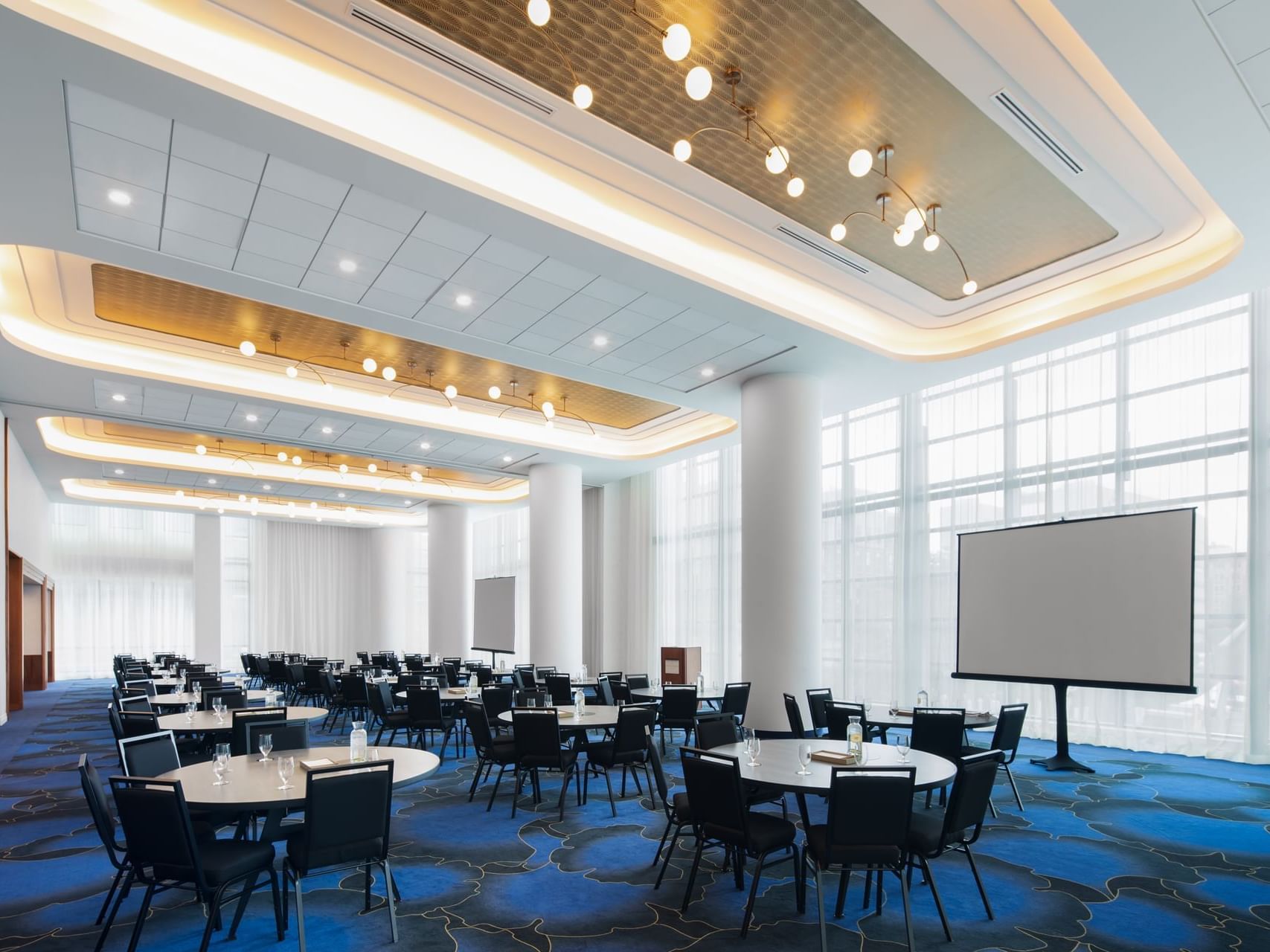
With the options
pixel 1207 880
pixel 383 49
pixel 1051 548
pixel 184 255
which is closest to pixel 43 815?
pixel 184 255

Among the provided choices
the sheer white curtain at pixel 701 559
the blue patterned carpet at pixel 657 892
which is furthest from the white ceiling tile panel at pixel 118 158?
the sheer white curtain at pixel 701 559

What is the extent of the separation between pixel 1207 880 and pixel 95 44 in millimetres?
8172

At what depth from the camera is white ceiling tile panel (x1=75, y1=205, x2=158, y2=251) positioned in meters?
6.16

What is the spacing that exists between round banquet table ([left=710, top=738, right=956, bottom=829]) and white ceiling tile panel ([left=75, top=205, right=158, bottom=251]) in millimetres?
5936

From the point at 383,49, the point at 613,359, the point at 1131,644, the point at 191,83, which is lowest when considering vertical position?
the point at 1131,644

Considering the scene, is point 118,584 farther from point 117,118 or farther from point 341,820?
point 341,820

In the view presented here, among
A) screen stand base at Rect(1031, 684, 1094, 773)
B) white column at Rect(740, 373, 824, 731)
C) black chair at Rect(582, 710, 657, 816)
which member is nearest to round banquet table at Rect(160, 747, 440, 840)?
black chair at Rect(582, 710, 657, 816)

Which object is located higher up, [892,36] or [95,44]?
[892,36]

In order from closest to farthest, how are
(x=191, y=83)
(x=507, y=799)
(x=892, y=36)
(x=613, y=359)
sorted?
1. (x=191, y=83)
2. (x=892, y=36)
3. (x=507, y=799)
4. (x=613, y=359)

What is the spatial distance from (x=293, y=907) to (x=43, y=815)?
397cm

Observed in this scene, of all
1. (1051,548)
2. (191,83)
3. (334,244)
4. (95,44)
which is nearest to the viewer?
(95,44)

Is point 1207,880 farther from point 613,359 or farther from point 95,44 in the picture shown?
point 95,44

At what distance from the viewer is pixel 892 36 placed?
4.87 meters

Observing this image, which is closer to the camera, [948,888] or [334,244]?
[948,888]
